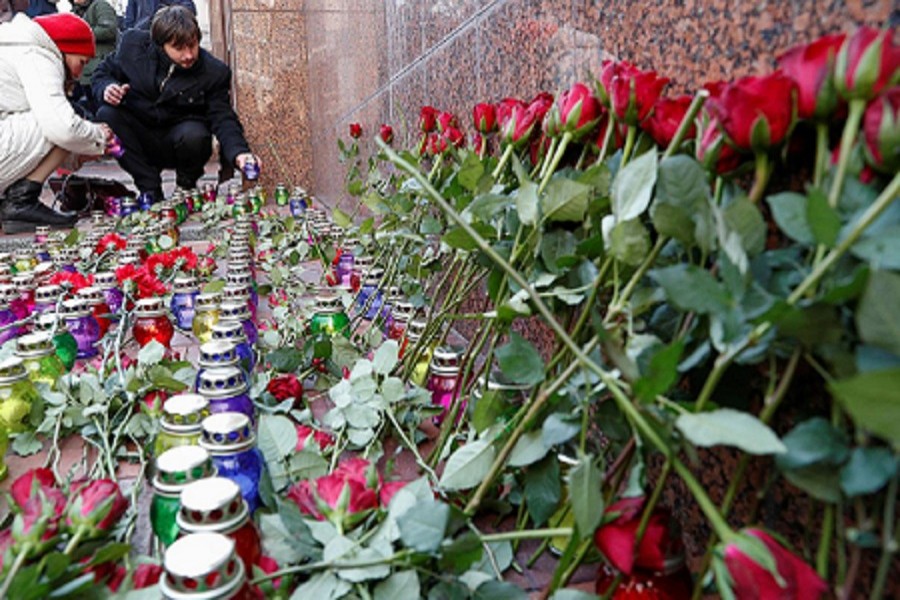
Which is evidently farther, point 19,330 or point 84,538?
point 19,330

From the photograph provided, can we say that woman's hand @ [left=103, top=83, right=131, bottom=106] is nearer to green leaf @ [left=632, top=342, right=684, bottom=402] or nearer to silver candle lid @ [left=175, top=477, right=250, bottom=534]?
silver candle lid @ [left=175, top=477, right=250, bottom=534]

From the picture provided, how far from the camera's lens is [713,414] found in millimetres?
414

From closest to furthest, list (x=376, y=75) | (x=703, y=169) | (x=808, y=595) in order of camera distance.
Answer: (x=808, y=595) → (x=703, y=169) → (x=376, y=75)

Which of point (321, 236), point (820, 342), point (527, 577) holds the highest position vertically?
point (820, 342)

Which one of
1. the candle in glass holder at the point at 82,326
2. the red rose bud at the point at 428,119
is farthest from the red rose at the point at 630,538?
the candle in glass holder at the point at 82,326

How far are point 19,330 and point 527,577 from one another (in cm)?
135

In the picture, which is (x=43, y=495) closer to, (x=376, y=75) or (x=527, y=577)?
(x=527, y=577)

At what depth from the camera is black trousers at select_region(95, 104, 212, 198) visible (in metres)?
4.64

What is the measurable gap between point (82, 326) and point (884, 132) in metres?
1.50

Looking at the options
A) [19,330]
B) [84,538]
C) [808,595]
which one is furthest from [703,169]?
[19,330]

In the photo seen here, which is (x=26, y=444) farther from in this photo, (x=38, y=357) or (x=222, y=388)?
(x=222, y=388)

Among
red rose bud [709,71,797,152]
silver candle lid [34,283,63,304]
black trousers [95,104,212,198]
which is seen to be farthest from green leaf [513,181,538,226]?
black trousers [95,104,212,198]

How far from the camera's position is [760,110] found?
45 cm

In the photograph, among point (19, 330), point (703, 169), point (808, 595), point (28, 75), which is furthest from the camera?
point (28, 75)
